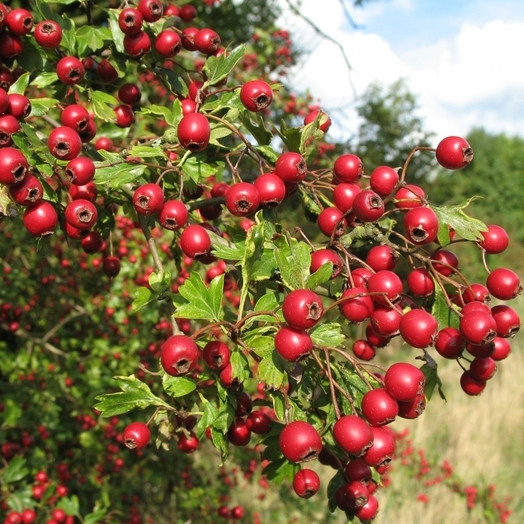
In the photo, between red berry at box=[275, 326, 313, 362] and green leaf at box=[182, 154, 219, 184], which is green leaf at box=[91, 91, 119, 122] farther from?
red berry at box=[275, 326, 313, 362]

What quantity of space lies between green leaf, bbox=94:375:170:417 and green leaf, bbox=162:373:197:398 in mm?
76

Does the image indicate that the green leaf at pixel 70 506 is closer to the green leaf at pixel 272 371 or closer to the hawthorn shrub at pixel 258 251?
the hawthorn shrub at pixel 258 251

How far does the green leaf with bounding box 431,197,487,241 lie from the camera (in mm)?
1246

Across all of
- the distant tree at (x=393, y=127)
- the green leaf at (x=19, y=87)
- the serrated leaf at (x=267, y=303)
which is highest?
the serrated leaf at (x=267, y=303)

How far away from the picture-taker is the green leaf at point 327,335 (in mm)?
1123

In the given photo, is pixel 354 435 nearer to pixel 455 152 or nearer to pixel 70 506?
pixel 455 152

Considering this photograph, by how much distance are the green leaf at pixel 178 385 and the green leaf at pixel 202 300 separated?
13 cm

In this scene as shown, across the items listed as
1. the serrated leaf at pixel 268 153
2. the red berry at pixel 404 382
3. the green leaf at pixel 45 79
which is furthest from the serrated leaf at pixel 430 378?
the green leaf at pixel 45 79

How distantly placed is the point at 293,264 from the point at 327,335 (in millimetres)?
159

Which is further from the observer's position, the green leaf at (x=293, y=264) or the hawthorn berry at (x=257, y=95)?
the hawthorn berry at (x=257, y=95)

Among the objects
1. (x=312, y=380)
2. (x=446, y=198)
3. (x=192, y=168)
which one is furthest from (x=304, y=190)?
(x=446, y=198)

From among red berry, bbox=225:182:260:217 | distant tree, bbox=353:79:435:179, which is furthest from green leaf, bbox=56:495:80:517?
distant tree, bbox=353:79:435:179

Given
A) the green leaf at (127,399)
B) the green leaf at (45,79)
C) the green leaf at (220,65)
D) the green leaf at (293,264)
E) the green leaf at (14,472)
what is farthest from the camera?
the green leaf at (14,472)

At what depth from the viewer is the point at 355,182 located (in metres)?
1.39
